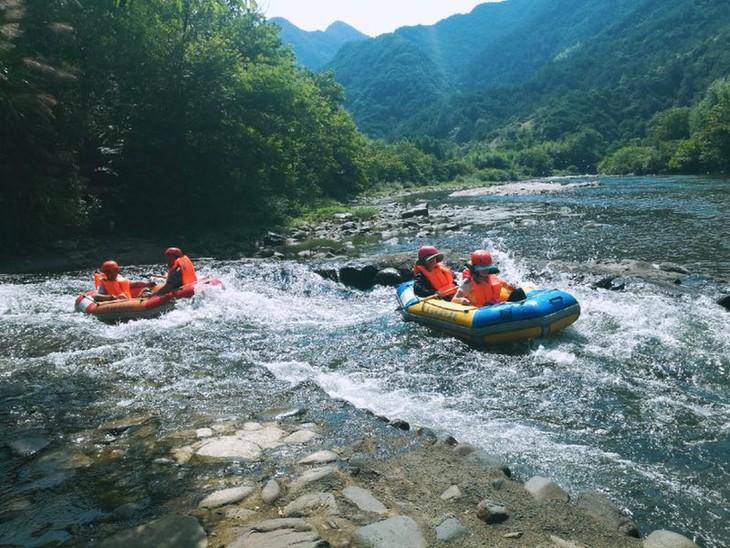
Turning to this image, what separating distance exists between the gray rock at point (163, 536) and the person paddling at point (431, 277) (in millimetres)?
7967

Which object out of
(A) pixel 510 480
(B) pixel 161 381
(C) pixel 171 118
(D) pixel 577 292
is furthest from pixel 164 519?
(C) pixel 171 118

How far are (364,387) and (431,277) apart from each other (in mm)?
4718

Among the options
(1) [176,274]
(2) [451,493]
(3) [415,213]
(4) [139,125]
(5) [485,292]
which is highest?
(4) [139,125]

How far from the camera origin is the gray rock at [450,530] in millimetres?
3369

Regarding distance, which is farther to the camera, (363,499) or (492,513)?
(363,499)

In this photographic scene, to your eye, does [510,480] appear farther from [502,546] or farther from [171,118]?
[171,118]

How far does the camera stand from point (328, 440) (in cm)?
495

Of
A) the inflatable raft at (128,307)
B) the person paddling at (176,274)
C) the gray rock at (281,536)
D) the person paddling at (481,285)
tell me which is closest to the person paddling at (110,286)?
the inflatable raft at (128,307)

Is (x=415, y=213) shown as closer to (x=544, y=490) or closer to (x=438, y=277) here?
(x=438, y=277)

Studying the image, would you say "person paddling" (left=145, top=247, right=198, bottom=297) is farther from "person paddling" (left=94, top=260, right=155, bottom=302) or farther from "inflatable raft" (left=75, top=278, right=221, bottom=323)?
"person paddling" (left=94, top=260, right=155, bottom=302)

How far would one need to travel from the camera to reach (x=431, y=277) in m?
11.1

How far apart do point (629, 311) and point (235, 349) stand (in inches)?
286

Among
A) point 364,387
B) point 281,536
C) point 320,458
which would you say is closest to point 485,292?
point 364,387

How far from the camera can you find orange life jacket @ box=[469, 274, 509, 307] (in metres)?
9.89
